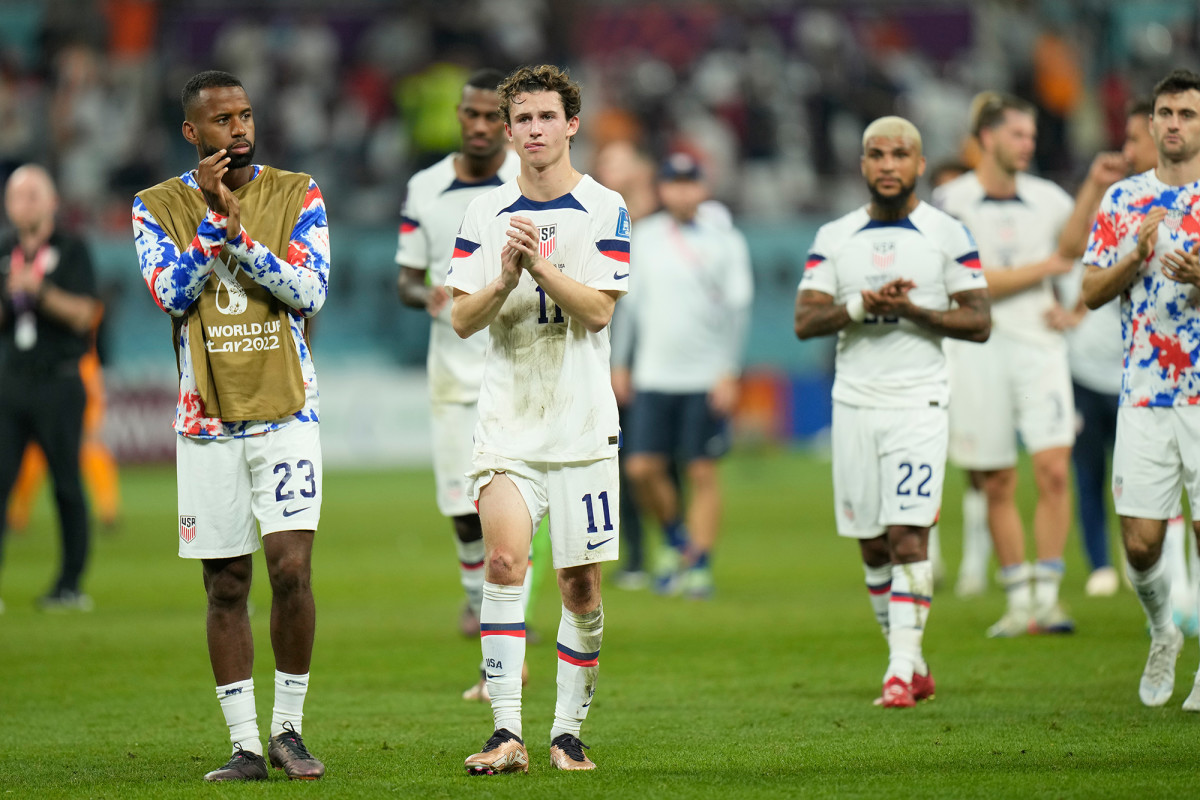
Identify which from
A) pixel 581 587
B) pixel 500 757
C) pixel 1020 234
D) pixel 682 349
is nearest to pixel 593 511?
pixel 581 587

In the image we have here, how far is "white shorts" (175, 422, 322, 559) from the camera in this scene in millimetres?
5816

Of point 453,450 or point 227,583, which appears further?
point 453,450

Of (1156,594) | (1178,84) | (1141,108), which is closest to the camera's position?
(1178,84)

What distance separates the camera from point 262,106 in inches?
1000

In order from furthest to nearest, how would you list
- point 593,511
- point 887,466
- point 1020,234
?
point 1020,234, point 887,466, point 593,511

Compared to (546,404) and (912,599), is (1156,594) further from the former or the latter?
(546,404)

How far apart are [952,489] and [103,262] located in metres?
12.1

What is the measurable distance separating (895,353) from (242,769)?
360cm

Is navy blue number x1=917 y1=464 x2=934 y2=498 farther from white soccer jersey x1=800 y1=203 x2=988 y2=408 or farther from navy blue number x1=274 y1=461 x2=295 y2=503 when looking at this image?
navy blue number x1=274 y1=461 x2=295 y2=503

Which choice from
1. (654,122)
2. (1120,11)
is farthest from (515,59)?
(1120,11)

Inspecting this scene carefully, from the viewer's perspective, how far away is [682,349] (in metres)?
12.1

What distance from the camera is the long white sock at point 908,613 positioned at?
7.41 m

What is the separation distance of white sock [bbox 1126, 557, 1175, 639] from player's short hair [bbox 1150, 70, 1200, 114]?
2.01m

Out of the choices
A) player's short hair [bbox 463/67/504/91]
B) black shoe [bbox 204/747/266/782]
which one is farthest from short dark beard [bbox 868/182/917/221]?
black shoe [bbox 204/747/266/782]
